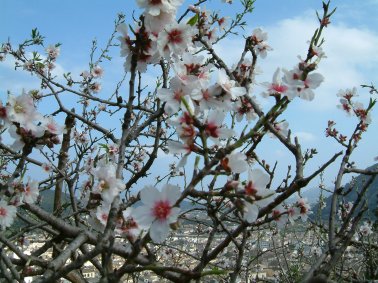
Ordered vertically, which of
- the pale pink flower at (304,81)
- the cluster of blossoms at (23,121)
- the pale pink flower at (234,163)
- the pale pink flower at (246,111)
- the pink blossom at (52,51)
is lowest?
the pale pink flower at (234,163)

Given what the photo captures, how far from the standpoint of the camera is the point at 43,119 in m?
1.69

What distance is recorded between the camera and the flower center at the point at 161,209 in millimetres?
1188

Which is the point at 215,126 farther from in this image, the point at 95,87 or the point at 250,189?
the point at 95,87

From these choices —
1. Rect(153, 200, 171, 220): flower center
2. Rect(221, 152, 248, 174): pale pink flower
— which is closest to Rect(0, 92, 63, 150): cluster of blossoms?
Rect(153, 200, 171, 220): flower center

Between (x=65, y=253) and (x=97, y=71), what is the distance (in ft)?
19.6

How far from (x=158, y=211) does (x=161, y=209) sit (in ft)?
0.04

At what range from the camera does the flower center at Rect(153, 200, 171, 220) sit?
1.19m

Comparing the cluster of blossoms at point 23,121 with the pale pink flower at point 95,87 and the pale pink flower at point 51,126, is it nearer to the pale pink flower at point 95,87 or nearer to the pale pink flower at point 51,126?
the pale pink flower at point 51,126

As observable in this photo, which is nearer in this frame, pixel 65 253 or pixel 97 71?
pixel 65 253

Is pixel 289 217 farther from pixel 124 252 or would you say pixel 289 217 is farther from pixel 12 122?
pixel 12 122

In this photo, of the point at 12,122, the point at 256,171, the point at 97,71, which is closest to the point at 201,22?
the point at 12,122

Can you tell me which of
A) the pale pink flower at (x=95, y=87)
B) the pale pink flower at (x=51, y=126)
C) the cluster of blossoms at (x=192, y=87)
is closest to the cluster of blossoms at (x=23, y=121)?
the pale pink flower at (x=51, y=126)

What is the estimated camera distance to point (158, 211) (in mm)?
1215

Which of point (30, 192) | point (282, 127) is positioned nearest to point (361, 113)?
point (282, 127)
